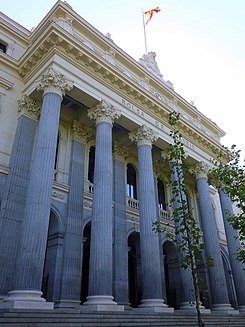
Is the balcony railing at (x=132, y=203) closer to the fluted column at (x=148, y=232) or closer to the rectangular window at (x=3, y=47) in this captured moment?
the fluted column at (x=148, y=232)

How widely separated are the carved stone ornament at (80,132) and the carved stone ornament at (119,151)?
6.70ft

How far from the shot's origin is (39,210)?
10250 millimetres

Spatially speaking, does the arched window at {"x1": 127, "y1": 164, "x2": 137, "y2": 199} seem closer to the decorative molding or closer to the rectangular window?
the decorative molding

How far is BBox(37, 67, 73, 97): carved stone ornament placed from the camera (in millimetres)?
12805

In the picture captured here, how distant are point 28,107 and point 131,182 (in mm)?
8161

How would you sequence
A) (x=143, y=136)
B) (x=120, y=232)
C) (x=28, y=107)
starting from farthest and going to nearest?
(x=143, y=136) < (x=120, y=232) < (x=28, y=107)

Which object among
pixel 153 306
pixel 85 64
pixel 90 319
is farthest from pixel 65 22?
pixel 153 306

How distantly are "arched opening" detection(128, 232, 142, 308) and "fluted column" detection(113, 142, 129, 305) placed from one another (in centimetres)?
152

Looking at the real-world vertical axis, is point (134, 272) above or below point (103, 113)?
below

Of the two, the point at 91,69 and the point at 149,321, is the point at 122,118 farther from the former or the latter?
the point at 149,321

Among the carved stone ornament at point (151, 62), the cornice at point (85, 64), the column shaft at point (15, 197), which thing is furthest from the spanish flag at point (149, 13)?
the column shaft at point (15, 197)

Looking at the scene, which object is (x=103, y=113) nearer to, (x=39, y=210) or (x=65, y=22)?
(x=65, y=22)

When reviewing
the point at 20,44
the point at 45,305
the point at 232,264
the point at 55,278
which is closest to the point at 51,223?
the point at 55,278

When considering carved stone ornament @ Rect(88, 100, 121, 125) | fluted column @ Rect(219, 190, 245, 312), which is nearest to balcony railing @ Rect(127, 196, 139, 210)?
fluted column @ Rect(219, 190, 245, 312)
